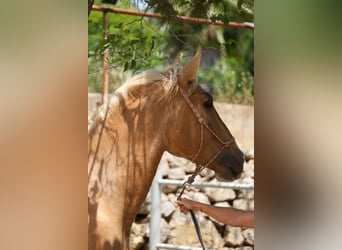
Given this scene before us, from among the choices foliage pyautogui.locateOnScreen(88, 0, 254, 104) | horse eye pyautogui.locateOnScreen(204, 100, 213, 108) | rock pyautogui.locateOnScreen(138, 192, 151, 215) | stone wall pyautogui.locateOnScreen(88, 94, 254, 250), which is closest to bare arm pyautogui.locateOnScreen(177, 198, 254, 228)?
horse eye pyautogui.locateOnScreen(204, 100, 213, 108)

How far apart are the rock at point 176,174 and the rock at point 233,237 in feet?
1.57

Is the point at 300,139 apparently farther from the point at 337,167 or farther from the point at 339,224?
the point at 339,224

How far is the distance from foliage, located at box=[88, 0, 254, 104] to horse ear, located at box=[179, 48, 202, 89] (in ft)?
0.53

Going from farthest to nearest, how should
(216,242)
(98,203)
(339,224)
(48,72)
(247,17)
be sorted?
(216,242)
(247,17)
(98,203)
(48,72)
(339,224)

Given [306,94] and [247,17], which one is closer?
[306,94]

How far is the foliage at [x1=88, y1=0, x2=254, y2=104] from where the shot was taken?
111 inches

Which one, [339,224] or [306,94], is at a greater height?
[306,94]

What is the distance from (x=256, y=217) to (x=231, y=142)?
1.25 meters

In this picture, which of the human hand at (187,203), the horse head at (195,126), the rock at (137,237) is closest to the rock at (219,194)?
the rock at (137,237)

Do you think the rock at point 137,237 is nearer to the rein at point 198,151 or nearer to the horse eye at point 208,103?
the rein at point 198,151

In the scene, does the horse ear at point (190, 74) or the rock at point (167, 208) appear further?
the rock at point (167, 208)

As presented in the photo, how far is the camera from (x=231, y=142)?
9.61 feet

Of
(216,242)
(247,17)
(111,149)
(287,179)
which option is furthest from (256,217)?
(216,242)

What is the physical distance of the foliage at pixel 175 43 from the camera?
2.83 m
